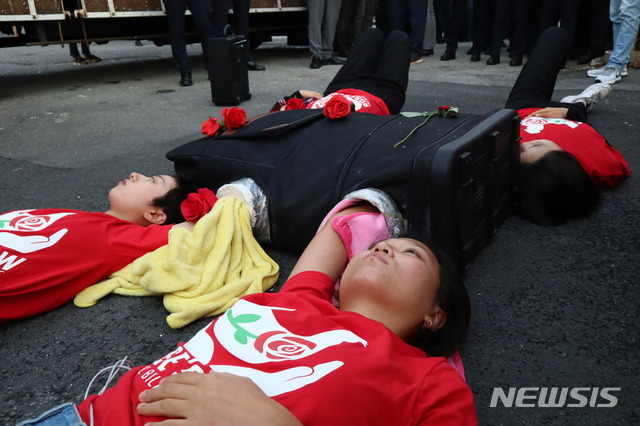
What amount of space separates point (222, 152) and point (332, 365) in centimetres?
131

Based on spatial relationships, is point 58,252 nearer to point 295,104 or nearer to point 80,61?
point 295,104

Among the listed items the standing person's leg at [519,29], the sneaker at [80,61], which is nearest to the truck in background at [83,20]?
the sneaker at [80,61]

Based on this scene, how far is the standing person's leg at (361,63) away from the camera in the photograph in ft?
11.1

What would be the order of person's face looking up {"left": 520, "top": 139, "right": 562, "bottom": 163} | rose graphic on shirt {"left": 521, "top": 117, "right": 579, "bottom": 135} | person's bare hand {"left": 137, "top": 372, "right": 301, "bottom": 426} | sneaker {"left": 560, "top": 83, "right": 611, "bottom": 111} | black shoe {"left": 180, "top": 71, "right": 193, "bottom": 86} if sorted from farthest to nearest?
black shoe {"left": 180, "top": 71, "right": 193, "bottom": 86}, sneaker {"left": 560, "top": 83, "right": 611, "bottom": 111}, rose graphic on shirt {"left": 521, "top": 117, "right": 579, "bottom": 135}, person's face looking up {"left": 520, "top": 139, "right": 562, "bottom": 163}, person's bare hand {"left": 137, "top": 372, "right": 301, "bottom": 426}

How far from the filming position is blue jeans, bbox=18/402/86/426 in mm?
1079

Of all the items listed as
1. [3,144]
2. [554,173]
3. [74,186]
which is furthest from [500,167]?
[3,144]

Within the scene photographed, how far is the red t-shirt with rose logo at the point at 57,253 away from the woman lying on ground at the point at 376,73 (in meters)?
1.56

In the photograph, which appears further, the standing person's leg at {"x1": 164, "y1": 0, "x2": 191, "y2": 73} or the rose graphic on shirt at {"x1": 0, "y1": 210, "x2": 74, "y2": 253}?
the standing person's leg at {"x1": 164, "y1": 0, "x2": 191, "y2": 73}

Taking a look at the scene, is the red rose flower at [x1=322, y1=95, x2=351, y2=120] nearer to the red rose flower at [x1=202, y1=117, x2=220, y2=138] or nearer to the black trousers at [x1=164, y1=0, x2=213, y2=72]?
the red rose flower at [x1=202, y1=117, x2=220, y2=138]

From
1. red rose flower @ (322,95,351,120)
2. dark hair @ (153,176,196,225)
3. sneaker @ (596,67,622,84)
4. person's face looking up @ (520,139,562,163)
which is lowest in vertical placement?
dark hair @ (153,176,196,225)

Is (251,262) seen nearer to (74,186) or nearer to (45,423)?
(45,423)

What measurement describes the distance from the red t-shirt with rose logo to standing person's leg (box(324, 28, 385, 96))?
6.32 ft

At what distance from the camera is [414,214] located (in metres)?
1.67

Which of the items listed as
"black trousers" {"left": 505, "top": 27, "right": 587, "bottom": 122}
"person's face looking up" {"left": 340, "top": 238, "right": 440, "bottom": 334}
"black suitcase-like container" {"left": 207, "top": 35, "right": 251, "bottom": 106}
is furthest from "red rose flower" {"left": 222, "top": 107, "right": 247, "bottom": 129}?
"black suitcase-like container" {"left": 207, "top": 35, "right": 251, "bottom": 106}
